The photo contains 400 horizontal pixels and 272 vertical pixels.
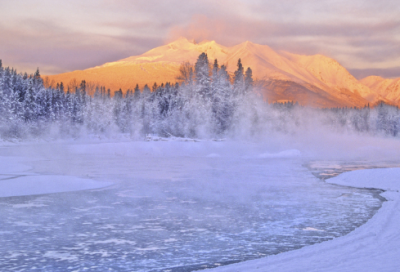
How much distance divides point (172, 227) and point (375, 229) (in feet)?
22.0

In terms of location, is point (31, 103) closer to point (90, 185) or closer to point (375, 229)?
point (90, 185)

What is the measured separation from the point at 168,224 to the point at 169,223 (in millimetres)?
158

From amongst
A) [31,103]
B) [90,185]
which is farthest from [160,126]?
[90,185]

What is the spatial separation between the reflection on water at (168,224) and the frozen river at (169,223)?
3 centimetres

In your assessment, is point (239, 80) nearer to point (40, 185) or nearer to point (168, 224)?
point (40, 185)

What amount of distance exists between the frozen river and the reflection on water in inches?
1.0

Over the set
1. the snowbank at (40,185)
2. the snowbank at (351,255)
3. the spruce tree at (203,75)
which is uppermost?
the spruce tree at (203,75)

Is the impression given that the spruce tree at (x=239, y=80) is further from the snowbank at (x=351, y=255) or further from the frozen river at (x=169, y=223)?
the snowbank at (x=351, y=255)

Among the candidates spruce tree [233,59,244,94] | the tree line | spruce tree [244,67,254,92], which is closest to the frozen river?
the tree line

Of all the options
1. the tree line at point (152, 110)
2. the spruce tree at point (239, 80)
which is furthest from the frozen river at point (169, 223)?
the spruce tree at point (239, 80)

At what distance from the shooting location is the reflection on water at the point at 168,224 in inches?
368

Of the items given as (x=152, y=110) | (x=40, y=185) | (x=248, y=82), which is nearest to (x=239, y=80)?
(x=248, y=82)

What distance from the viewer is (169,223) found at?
13.2m

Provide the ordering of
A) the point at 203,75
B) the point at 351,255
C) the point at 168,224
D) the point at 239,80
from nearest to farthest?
the point at 351,255 < the point at 168,224 < the point at 203,75 < the point at 239,80
